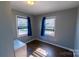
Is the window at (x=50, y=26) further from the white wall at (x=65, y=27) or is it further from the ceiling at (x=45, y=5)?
the ceiling at (x=45, y=5)

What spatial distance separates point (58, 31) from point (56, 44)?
626 mm

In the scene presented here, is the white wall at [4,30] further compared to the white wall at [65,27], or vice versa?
the white wall at [65,27]

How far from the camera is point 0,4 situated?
0.73m

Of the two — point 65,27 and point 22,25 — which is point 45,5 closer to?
point 65,27

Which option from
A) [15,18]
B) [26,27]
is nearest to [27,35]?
[26,27]

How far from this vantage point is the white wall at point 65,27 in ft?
10.0

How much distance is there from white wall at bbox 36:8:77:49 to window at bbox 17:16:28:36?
1.38 meters

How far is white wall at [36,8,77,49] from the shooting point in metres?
3.06

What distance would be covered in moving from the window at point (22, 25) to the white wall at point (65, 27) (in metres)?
1.38

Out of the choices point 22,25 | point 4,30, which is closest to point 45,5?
point 22,25

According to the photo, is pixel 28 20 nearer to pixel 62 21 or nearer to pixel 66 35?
pixel 62 21

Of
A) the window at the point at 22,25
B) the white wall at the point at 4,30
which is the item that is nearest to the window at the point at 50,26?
the window at the point at 22,25

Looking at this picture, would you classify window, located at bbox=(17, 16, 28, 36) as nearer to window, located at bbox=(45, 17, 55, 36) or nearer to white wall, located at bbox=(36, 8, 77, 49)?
window, located at bbox=(45, 17, 55, 36)

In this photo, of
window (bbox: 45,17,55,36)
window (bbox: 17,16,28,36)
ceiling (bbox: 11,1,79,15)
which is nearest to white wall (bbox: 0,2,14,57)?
ceiling (bbox: 11,1,79,15)
